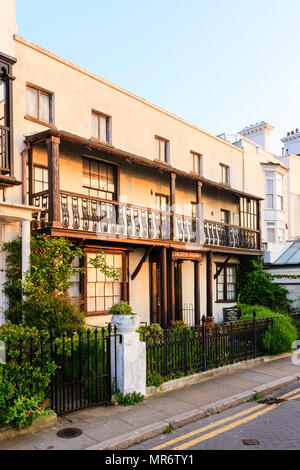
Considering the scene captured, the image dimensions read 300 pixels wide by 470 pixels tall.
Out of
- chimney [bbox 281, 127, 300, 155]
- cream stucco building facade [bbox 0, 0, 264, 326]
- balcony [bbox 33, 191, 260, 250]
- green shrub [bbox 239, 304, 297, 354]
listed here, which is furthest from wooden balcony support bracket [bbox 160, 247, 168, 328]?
chimney [bbox 281, 127, 300, 155]

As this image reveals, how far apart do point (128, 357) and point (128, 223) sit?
624cm

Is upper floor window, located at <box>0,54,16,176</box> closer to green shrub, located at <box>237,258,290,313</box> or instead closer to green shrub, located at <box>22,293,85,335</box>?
green shrub, located at <box>22,293,85,335</box>

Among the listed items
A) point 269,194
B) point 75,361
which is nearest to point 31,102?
point 75,361

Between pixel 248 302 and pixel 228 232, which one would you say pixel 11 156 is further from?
pixel 248 302

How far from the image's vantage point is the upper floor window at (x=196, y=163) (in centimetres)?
1790

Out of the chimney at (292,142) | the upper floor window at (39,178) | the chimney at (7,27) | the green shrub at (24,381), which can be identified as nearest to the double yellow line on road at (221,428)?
the green shrub at (24,381)

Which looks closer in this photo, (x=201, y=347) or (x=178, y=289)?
(x=201, y=347)

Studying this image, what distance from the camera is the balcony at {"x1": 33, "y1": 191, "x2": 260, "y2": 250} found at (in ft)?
35.9

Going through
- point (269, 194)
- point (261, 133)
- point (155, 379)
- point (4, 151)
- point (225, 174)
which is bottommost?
point (155, 379)

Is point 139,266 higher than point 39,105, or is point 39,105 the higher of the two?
point 39,105

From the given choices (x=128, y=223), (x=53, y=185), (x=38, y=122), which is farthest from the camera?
(x=128, y=223)

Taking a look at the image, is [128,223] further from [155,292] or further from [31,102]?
[31,102]

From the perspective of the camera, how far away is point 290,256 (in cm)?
2019

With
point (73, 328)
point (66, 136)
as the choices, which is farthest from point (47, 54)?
point (73, 328)
